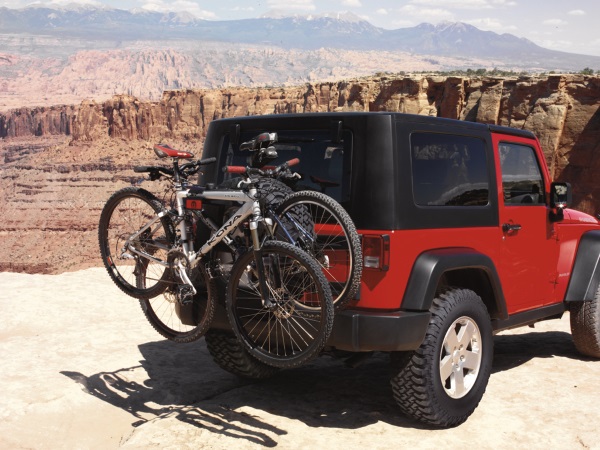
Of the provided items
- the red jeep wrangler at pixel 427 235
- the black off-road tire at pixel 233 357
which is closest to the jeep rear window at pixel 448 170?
the red jeep wrangler at pixel 427 235

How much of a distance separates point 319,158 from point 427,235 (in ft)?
2.85

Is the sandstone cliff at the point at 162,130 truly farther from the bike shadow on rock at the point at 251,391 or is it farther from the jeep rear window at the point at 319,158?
the bike shadow on rock at the point at 251,391

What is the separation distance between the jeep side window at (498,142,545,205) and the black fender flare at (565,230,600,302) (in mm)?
729

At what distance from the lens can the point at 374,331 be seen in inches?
160

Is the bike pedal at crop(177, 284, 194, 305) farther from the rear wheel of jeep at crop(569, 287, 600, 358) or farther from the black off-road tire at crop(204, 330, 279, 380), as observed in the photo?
the rear wheel of jeep at crop(569, 287, 600, 358)

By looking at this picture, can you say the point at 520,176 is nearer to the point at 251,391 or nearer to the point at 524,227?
the point at 524,227

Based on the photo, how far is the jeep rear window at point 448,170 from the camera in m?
4.45

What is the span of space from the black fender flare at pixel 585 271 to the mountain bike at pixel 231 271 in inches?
113

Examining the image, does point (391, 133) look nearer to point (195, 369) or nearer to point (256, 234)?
point (256, 234)

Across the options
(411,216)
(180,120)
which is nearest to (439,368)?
(411,216)

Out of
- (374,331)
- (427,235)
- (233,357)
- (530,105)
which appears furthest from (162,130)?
(374,331)

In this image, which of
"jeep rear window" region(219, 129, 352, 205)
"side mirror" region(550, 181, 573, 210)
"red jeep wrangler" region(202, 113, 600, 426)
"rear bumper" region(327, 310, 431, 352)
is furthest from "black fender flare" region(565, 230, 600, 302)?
"jeep rear window" region(219, 129, 352, 205)

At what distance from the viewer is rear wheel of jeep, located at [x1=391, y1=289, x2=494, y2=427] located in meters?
4.27

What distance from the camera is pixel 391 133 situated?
4242 mm
